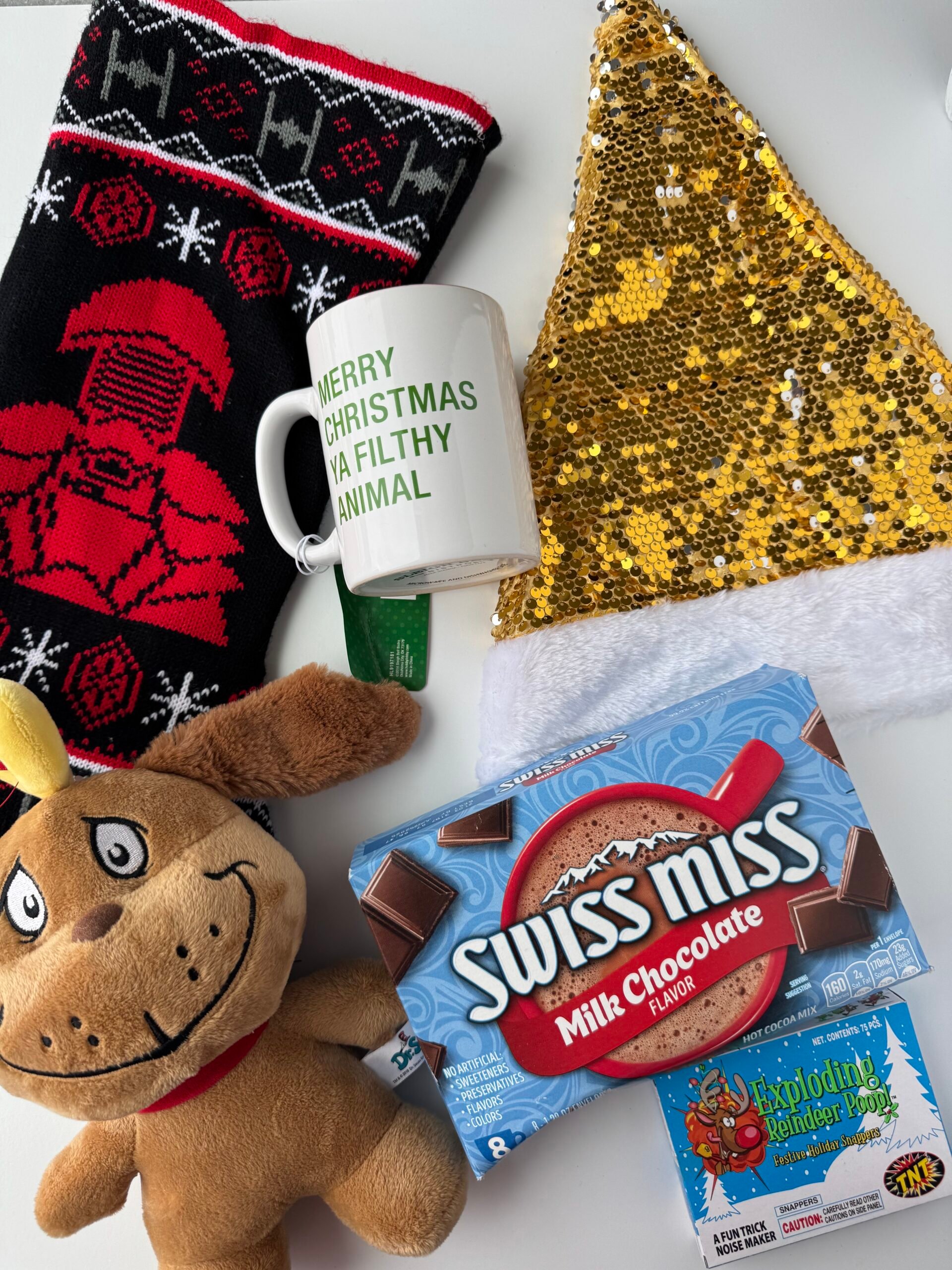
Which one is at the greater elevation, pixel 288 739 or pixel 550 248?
pixel 550 248

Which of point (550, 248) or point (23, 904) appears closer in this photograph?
point (23, 904)

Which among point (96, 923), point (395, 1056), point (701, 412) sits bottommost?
point (395, 1056)

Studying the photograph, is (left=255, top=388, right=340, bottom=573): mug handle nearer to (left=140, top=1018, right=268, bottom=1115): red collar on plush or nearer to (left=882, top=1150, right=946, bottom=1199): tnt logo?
(left=140, top=1018, right=268, bottom=1115): red collar on plush

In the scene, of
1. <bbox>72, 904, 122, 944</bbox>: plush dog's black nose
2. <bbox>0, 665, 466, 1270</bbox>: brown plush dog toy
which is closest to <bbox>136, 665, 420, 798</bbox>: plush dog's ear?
<bbox>0, 665, 466, 1270</bbox>: brown plush dog toy

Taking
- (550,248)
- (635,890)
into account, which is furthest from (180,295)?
(635,890)

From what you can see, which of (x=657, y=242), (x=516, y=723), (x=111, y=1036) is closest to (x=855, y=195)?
(x=657, y=242)

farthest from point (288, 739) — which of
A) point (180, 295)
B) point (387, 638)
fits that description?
point (180, 295)

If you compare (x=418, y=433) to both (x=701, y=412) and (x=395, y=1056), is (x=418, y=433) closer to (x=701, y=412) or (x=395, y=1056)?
(x=701, y=412)
